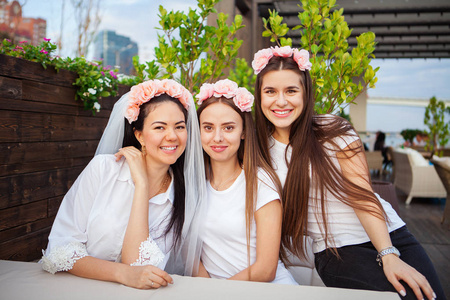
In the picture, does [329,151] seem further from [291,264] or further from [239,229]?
[291,264]

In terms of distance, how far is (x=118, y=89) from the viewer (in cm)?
408

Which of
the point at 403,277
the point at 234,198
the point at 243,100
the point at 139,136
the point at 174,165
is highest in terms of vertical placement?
the point at 243,100

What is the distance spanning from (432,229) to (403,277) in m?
4.20

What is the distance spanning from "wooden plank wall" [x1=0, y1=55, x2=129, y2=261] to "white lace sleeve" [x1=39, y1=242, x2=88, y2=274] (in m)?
1.43

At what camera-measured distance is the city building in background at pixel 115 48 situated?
5847mm

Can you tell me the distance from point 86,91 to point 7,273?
7.64 ft

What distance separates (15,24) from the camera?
4629 millimetres

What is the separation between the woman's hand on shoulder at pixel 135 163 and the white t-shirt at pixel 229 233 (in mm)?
423

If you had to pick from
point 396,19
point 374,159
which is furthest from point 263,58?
point 374,159

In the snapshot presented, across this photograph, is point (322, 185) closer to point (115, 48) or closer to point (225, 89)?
point (225, 89)

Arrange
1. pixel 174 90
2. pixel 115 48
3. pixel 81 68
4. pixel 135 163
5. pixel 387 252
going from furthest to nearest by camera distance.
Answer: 1. pixel 115 48
2. pixel 81 68
3. pixel 174 90
4. pixel 135 163
5. pixel 387 252

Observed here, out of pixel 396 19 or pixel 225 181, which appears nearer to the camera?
pixel 225 181

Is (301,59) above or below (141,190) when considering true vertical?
above

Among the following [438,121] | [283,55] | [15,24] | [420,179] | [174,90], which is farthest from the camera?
[438,121]
